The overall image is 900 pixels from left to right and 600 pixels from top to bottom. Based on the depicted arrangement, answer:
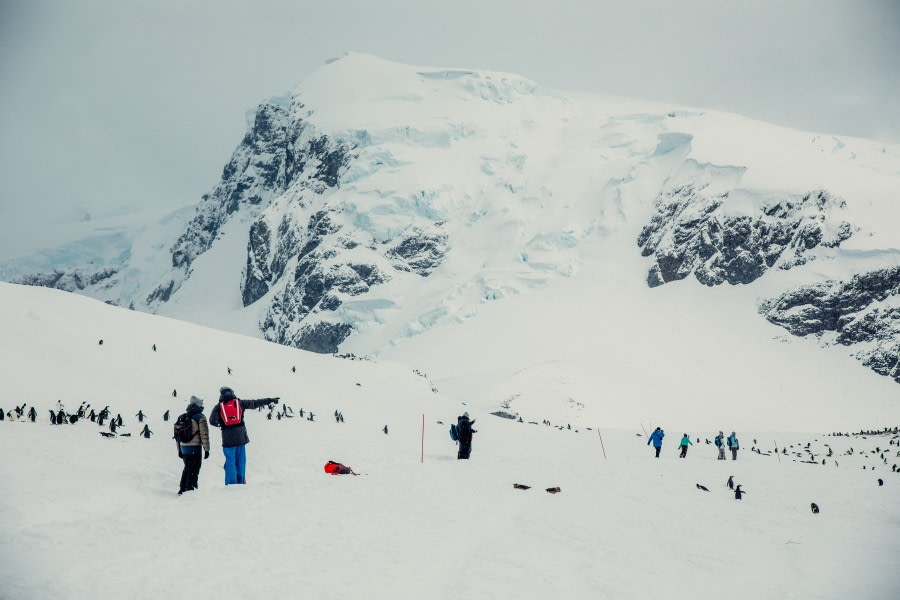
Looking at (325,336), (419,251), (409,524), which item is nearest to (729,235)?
(419,251)

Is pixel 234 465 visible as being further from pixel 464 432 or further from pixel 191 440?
pixel 464 432

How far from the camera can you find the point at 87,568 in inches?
268

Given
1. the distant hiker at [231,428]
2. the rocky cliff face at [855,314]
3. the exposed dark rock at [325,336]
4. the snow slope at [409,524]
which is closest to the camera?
the snow slope at [409,524]

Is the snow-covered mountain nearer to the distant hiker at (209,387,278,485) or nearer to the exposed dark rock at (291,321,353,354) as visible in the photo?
the exposed dark rock at (291,321,353,354)

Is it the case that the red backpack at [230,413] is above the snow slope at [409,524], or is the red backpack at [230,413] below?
above

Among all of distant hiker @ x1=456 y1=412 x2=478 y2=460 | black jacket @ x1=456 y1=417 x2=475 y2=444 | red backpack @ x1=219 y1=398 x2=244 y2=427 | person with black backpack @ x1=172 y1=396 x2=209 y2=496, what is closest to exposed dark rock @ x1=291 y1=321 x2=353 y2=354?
distant hiker @ x1=456 y1=412 x2=478 y2=460

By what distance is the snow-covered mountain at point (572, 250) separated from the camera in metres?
87.3

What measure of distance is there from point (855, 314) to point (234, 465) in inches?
3836

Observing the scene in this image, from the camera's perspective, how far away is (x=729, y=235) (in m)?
107

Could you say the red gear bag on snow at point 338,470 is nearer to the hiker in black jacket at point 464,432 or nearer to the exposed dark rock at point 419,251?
the hiker in black jacket at point 464,432

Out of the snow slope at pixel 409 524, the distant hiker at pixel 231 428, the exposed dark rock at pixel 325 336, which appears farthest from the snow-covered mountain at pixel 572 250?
the distant hiker at pixel 231 428

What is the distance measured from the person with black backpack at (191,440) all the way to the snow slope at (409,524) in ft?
1.11

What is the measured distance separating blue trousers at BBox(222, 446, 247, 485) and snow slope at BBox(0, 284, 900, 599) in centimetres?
55

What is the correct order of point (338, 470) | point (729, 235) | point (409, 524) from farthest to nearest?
point (729, 235) → point (338, 470) → point (409, 524)
